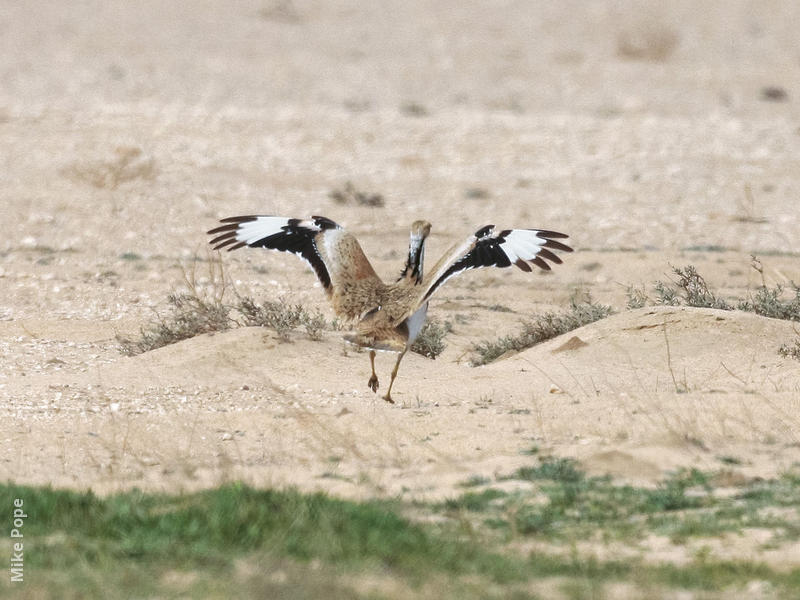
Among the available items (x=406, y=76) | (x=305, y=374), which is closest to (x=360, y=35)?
(x=406, y=76)

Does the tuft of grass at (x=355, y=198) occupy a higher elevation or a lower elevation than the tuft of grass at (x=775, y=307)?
higher

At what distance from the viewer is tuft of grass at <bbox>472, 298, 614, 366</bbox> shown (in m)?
10.0

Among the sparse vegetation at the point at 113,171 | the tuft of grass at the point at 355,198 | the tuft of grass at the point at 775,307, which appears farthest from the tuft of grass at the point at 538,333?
the sparse vegetation at the point at 113,171

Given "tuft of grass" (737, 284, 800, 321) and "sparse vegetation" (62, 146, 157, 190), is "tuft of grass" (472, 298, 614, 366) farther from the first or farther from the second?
"sparse vegetation" (62, 146, 157, 190)

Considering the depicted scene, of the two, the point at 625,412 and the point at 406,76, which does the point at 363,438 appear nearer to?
the point at 625,412

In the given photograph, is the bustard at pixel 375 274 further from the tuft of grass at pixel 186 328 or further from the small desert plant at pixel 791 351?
the small desert plant at pixel 791 351

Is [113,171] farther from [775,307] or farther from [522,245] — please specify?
[522,245]

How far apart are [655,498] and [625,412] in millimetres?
1664

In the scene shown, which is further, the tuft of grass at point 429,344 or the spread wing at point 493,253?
the tuft of grass at point 429,344

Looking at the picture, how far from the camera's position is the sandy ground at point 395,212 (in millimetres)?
7387

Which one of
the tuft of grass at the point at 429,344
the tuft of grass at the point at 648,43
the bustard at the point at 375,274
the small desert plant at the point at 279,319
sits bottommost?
the tuft of grass at the point at 429,344

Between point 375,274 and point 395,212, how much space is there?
31.6ft

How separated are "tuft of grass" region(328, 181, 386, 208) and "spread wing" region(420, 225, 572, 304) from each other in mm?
10095

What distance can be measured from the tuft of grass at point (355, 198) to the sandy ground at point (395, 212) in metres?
0.21
